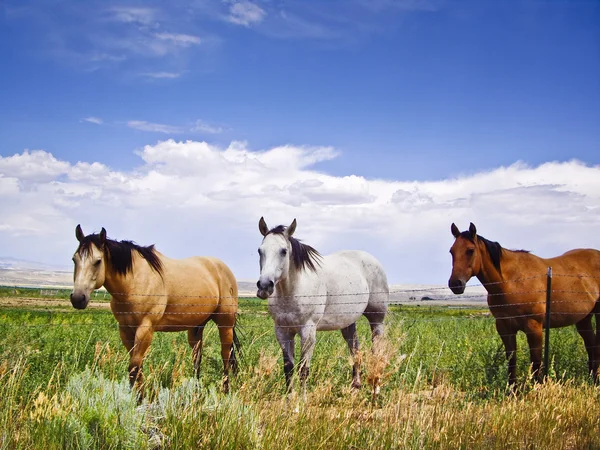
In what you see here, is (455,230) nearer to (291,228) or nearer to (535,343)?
(535,343)

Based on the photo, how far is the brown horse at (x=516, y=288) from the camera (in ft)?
26.6

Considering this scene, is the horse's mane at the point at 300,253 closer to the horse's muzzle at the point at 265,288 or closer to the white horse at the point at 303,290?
the white horse at the point at 303,290

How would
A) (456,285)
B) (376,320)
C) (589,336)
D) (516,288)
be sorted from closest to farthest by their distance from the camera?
(456,285) → (516,288) → (376,320) → (589,336)

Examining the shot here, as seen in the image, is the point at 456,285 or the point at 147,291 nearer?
the point at 147,291

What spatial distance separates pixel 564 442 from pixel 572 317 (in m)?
3.41

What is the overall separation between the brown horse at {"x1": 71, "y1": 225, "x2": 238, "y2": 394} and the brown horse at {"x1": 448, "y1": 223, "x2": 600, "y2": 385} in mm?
3485

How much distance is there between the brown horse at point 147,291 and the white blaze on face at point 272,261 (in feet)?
3.81

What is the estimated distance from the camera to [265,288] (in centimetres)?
670

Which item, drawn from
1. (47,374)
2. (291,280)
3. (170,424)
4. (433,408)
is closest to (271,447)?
(170,424)

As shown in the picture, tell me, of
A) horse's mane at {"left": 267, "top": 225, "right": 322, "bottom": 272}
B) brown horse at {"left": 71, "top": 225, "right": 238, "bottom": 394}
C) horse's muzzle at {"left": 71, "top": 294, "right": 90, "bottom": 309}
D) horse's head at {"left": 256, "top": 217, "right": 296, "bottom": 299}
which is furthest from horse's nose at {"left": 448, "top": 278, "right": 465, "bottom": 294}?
horse's muzzle at {"left": 71, "top": 294, "right": 90, "bottom": 309}

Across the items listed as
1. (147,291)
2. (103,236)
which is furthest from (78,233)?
(147,291)

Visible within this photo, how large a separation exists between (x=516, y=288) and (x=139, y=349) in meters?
5.41

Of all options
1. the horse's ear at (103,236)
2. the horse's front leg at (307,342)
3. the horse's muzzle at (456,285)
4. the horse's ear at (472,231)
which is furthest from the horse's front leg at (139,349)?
the horse's ear at (472,231)

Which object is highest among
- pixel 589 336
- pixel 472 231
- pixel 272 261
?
pixel 472 231
